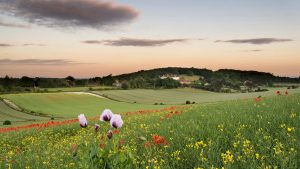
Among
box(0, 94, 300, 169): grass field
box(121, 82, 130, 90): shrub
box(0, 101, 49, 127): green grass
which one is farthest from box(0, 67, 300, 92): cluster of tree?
box(0, 94, 300, 169): grass field

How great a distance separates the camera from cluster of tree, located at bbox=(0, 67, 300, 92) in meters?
109

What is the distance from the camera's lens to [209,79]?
142 metres

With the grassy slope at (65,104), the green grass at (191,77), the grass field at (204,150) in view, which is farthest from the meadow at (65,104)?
the green grass at (191,77)

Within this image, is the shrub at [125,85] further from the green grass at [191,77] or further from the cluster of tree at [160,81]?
the green grass at [191,77]

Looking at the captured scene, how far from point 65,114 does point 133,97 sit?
32949 mm

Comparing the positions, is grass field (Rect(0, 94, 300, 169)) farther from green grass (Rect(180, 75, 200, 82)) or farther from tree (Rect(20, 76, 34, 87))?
green grass (Rect(180, 75, 200, 82))

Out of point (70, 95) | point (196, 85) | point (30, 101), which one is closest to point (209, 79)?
point (196, 85)

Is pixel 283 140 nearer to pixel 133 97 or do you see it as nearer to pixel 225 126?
pixel 225 126

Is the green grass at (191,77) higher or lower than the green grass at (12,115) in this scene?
higher

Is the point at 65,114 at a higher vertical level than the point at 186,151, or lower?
lower

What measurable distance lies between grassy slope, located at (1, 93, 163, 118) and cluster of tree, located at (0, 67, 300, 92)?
1996 centimetres

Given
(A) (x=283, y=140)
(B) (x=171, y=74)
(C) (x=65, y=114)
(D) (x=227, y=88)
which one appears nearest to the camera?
(A) (x=283, y=140)

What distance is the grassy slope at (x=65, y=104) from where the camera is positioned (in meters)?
68.1

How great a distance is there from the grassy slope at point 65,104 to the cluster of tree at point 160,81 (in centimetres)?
1996
